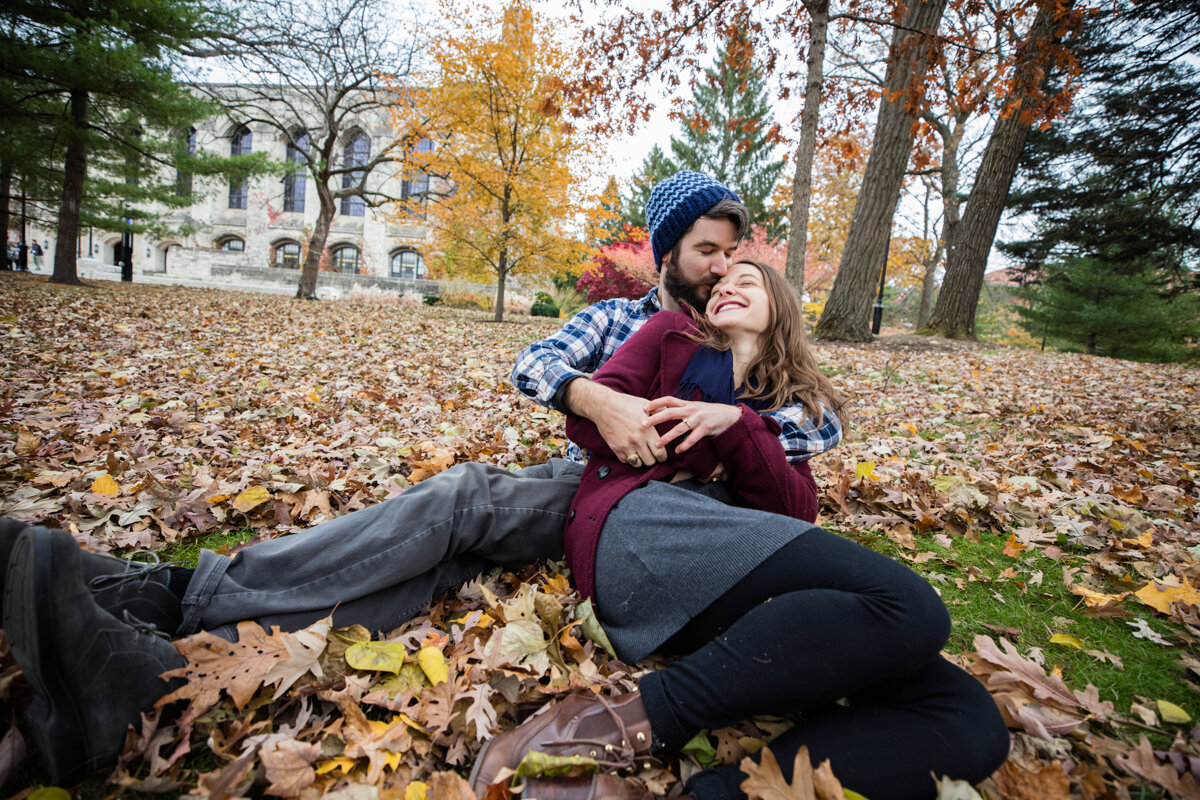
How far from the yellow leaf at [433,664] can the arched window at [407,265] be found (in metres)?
38.2

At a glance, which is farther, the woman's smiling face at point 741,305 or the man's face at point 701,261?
the man's face at point 701,261

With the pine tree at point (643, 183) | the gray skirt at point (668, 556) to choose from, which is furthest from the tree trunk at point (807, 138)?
the pine tree at point (643, 183)

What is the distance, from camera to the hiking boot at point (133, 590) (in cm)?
135

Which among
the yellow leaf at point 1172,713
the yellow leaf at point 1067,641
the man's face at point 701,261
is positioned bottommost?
the yellow leaf at point 1172,713

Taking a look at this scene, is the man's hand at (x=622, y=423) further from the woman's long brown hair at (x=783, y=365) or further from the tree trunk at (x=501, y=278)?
the tree trunk at (x=501, y=278)

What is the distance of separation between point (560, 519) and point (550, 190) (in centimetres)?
1290

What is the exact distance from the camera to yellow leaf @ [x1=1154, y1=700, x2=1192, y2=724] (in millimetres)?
1513

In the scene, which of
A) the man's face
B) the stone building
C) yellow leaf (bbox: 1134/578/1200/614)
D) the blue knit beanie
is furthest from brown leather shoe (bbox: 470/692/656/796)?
the stone building

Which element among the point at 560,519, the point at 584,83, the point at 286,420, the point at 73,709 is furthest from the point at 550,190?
the point at 73,709

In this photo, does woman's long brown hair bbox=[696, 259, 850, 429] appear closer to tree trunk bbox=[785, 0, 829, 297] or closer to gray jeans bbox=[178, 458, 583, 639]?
gray jeans bbox=[178, 458, 583, 639]

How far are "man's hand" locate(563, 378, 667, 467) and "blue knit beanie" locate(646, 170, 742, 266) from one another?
37.7 inches

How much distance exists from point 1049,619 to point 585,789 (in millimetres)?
1911

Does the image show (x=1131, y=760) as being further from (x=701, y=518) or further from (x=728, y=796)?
(x=701, y=518)

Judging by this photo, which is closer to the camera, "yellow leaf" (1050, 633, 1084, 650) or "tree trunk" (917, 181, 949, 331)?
"yellow leaf" (1050, 633, 1084, 650)
